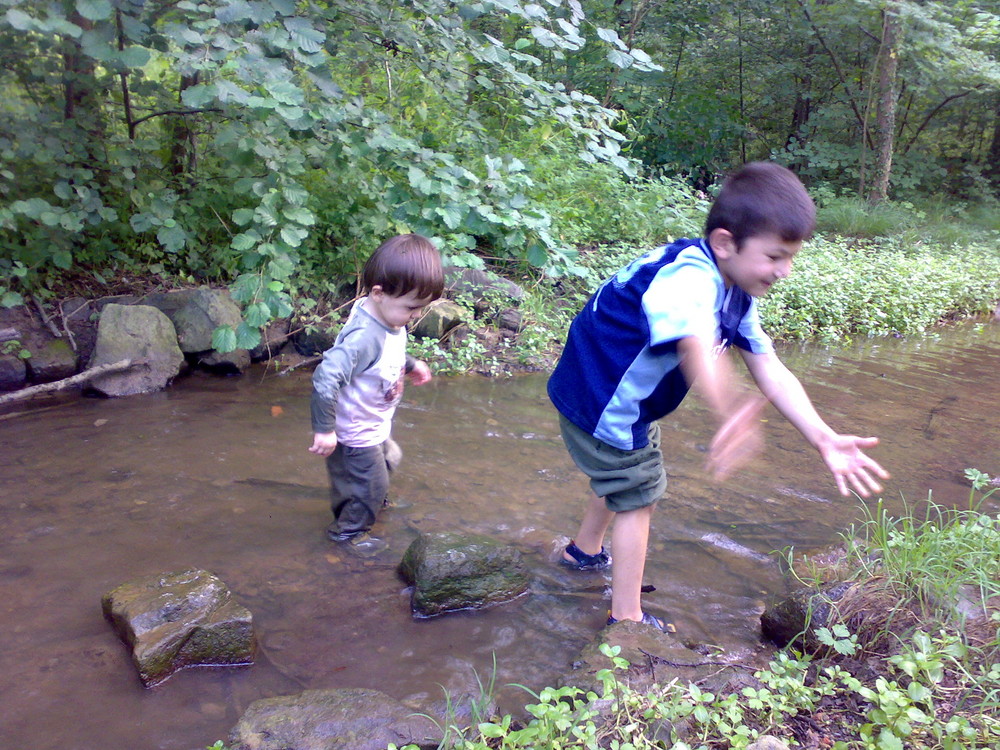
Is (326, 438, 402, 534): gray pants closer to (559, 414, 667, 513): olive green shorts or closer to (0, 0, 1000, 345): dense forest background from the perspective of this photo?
(559, 414, 667, 513): olive green shorts

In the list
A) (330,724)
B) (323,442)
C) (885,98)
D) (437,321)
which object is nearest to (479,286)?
(437,321)

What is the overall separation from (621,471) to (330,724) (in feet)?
3.73

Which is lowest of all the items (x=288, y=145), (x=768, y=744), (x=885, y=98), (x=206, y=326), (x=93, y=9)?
(x=768, y=744)

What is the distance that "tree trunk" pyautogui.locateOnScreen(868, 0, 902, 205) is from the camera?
39.2 ft

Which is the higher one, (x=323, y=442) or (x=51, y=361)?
(x=323, y=442)

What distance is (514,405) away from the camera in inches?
192

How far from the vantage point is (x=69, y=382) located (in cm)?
439

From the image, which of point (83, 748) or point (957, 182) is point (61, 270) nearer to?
point (83, 748)

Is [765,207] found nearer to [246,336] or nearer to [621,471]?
[621,471]

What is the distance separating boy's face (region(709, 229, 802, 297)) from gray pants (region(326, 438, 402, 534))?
1576mm

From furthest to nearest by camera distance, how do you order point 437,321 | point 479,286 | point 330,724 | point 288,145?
point 479,286
point 437,321
point 288,145
point 330,724

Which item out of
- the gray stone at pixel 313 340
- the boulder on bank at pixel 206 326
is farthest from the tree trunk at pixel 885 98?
the boulder on bank at pixel 206 326

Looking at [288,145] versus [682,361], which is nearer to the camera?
[682,361]

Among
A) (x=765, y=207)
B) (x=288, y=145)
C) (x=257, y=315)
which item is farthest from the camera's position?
(x=288, y=145)
